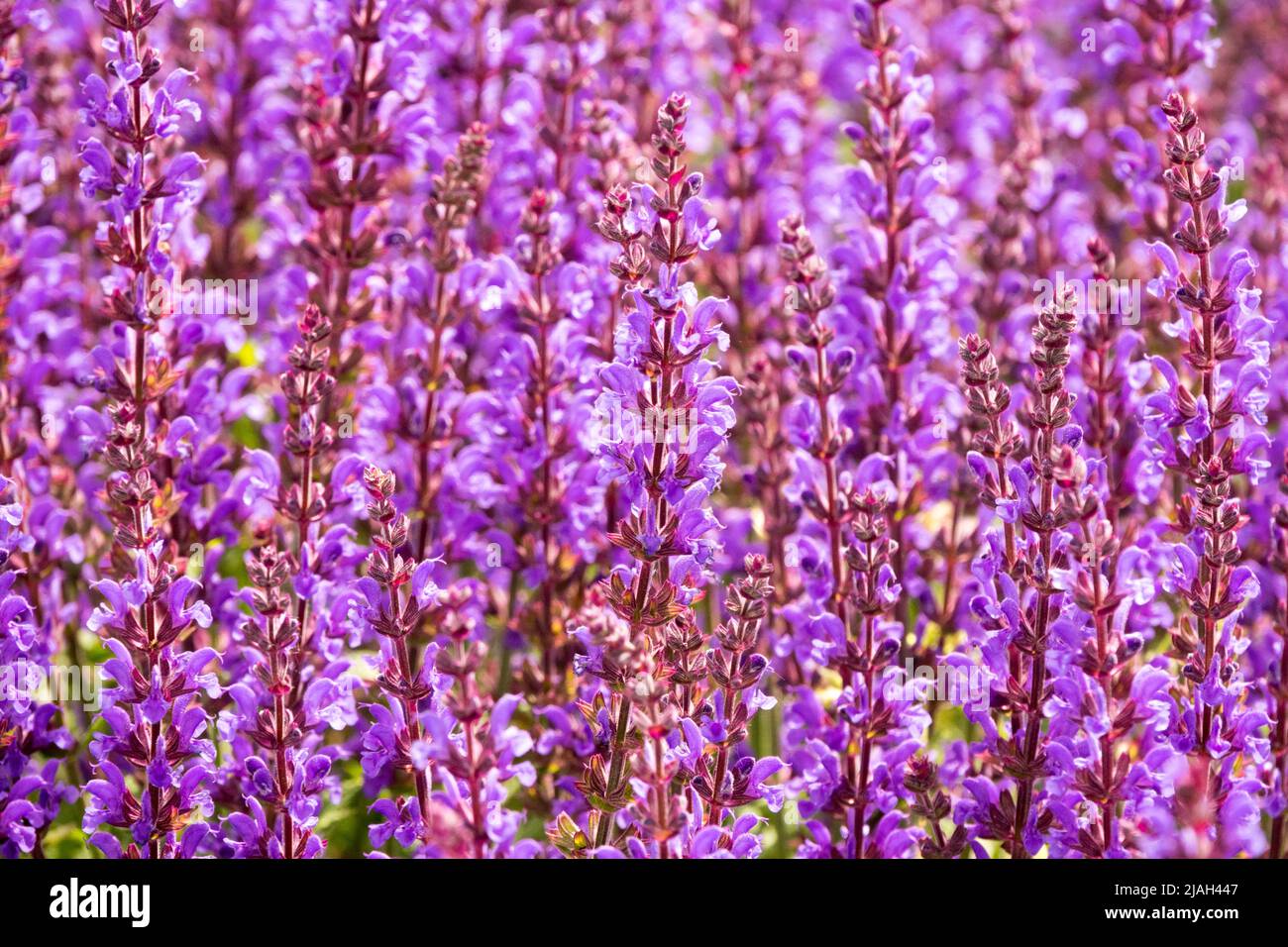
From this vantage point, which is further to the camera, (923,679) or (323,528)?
(323,528)

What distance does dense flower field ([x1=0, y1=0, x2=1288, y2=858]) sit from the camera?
4.02 meters

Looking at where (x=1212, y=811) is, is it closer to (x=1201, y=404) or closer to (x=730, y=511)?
(x=1201, y=404)

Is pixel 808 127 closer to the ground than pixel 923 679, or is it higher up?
higher up

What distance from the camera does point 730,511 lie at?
588cm

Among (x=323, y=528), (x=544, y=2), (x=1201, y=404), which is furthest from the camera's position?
(x=544, y=2)

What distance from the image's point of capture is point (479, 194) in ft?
19.3

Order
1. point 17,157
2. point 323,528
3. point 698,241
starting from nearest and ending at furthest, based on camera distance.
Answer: point 698,241 → point 323,528 → point 17,157

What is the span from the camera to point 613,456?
401cm

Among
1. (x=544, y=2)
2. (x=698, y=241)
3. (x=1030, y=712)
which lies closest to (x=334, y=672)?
(x=698, y=241)

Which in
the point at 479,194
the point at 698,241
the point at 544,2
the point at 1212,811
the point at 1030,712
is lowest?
the point at 1212,811

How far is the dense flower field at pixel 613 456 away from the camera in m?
4.02

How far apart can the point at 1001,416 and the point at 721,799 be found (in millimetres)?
1400

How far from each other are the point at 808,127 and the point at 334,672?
4186mm

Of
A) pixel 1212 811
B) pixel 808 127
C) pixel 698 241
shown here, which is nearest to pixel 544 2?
pixel 808 127
